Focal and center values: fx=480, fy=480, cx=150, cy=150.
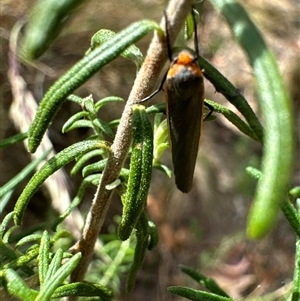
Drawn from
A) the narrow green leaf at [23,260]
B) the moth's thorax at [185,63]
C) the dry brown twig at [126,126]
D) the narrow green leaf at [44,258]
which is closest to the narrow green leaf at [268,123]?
the dry brown twig at [126,126]

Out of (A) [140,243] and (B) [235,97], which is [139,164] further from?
(A) [140,243]

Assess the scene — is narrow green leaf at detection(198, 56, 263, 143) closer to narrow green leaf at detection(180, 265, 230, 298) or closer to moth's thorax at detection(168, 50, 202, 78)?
moth's thorax at detection(168, 50, 202, 78)

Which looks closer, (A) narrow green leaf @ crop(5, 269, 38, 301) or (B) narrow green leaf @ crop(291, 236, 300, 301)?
(A) narrow green leaf @ crop(5, 269, 38, 301)

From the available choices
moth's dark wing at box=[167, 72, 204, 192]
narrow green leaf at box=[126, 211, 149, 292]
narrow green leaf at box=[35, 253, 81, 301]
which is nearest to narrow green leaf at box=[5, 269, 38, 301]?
narrow green leaf at box=[35, 253, 81, 301]

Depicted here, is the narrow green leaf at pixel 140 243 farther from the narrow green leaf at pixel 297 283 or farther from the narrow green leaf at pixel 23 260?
the narrow green leaf at pixel 297 283

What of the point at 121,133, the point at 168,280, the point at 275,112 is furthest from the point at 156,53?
the point at 168,280

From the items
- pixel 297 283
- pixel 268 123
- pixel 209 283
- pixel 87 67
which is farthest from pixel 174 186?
pixel 268 123
